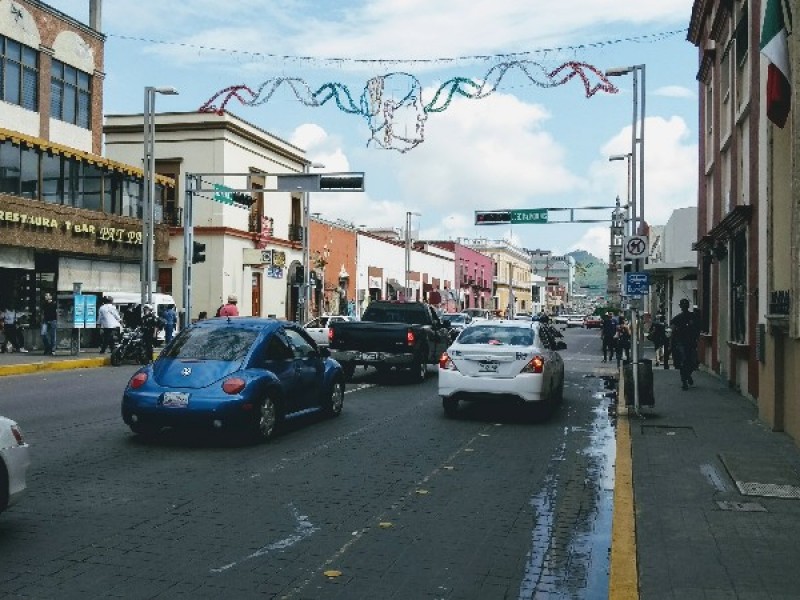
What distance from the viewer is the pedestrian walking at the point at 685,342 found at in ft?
61.2

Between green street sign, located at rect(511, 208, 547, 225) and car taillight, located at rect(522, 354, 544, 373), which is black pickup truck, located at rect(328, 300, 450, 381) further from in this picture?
green street sign, located at rect(511, 208, 547, 225)

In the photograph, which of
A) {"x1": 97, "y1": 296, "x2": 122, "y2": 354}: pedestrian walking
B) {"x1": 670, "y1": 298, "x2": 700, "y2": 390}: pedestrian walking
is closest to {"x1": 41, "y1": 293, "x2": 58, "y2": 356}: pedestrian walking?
{"x1": 97, "y1": 296, "x2": 122, "y2": 354}: pedestrian walking

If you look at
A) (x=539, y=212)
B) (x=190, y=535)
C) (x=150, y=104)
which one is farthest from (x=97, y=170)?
(x=190, y=535)

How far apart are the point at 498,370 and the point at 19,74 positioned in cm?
2312

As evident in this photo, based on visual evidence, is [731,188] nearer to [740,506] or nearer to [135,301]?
[740,506]

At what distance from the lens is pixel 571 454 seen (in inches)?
424

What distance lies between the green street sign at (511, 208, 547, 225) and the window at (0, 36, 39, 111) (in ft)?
67.0

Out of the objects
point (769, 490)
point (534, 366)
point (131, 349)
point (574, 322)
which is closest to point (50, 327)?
point (131, 349)

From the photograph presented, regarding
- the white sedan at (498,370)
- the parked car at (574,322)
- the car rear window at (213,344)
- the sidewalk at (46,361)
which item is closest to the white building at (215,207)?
the sidewalk at (46,361)

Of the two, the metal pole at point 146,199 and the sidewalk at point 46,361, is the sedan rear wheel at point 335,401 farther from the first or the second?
the metal pole at point 146,199

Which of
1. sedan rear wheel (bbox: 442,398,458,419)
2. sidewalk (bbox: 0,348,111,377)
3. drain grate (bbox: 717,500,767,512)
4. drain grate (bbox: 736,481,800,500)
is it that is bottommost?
drain grate (bbox: 717,500,767,512)

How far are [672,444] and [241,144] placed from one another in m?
35.4

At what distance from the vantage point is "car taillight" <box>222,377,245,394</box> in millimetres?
10438

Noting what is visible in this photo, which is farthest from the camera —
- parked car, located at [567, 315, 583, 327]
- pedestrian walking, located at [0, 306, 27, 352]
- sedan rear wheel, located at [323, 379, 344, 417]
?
parked car, located at [567, 315, 583, 327]
